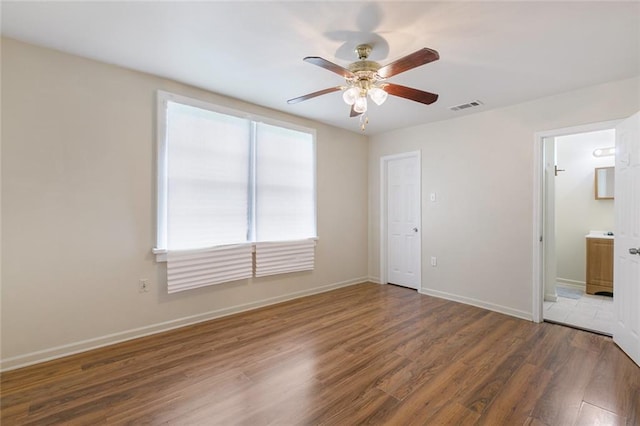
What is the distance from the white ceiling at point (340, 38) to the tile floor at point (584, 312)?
259cm

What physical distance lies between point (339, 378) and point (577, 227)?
16.4 ft

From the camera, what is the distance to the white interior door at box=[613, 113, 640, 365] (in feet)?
8.14

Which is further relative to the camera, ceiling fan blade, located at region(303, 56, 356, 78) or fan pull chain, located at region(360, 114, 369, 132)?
fan pull chain, located at region(360, 114, 369, 132)

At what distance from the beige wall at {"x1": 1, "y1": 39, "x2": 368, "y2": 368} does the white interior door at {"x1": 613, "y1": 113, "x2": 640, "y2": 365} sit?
4065 millimetres

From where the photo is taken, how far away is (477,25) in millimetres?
2072

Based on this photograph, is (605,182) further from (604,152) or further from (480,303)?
(480,303)

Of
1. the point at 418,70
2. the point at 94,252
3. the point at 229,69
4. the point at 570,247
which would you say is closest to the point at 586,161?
the point at 570,247

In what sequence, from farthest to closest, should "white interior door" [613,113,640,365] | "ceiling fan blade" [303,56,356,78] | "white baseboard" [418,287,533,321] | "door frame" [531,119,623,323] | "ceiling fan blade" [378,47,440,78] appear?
"white baseboard" [418,287,533,321]
"door frame" [531,119,623,323]
"white interior door" [613,113,640,365]
"ceiling fan blade" [303,56,356,78]
"ceiling fan blade" [378,47,440,78]

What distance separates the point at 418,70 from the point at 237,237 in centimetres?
267

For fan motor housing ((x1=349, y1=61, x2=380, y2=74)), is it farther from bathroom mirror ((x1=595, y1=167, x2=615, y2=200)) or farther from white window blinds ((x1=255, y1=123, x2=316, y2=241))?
bathroom mirror ((x1=595, y1=167, x2=615, y2=200))

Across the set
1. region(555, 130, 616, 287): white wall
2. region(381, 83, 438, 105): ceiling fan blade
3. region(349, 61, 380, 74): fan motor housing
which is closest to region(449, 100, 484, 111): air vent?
region(381, 83, 438, 105): ceiling fan blade

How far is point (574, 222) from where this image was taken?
487 cm

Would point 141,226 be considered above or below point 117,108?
below

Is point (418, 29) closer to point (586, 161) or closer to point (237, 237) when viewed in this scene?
point (237, 237)
